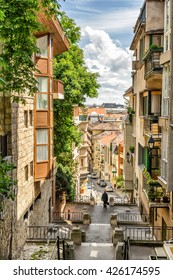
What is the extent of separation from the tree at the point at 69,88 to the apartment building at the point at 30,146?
9.45 ft

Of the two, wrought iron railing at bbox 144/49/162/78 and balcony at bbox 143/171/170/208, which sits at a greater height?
wrought iron railing at bbox 144/49/162/78

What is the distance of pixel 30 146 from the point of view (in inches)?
490

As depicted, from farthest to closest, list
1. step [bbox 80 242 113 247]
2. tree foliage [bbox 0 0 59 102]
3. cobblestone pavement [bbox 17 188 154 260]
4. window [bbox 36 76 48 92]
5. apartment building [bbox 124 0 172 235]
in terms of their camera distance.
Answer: window [bbox 36 76 48 92]
step [bbox 80 242 113 247]
cobblestone pavement [bbox 17 188 154 260]
apartment building [bbox 124 0 172 235]
tree foliage [bbox 0 0 59 102]

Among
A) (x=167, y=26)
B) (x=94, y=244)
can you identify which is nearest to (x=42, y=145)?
(x=94, y=244)

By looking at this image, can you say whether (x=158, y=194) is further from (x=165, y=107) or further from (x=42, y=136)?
(x=42, y=136)

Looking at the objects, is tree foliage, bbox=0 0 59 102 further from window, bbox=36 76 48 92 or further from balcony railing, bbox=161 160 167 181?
window, bbox=36 76 48 92

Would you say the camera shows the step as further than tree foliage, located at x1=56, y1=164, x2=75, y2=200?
No

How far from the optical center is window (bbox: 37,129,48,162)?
43.4 ft

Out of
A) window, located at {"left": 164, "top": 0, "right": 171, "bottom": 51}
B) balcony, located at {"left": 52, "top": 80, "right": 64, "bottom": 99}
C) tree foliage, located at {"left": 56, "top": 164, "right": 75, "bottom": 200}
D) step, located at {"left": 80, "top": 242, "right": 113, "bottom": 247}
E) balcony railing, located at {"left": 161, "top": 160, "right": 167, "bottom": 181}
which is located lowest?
step, located at {"left": 80, "top": 242, "right": 113, "bottom": 247}

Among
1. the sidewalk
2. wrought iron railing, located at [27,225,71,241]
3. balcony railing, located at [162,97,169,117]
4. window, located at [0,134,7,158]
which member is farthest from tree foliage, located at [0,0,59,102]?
wrought iron railing, located at [27,225,71,241]

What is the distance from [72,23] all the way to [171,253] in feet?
49.6

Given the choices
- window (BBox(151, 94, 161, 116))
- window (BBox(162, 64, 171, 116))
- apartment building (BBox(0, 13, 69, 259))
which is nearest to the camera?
apartment building (BBox(0, 13, 69, 259))

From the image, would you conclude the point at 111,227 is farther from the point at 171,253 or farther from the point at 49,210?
the point at 171,253
